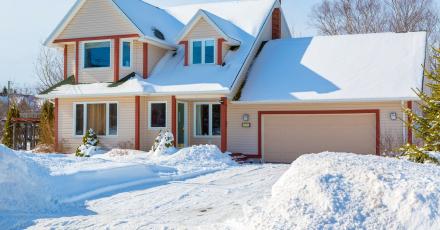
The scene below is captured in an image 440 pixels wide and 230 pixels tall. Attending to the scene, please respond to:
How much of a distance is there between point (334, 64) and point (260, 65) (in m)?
3.25

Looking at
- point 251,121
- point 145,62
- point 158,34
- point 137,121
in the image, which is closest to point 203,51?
point 145,62

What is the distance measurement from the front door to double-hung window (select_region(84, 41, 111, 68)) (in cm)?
388

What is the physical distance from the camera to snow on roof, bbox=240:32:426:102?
62.8 feet

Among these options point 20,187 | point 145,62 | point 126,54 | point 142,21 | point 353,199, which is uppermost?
point 142,21

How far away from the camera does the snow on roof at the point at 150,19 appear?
22.6 meters

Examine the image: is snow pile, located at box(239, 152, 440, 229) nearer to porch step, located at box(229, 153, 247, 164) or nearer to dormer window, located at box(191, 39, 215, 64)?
porch step, located at box(229, 153, 247, 164)

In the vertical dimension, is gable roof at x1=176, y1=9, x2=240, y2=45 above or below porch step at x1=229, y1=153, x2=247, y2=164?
above

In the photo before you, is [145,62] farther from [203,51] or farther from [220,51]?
[220,51]

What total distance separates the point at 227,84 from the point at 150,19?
657 cm

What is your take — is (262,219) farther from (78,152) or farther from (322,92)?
(78,152)

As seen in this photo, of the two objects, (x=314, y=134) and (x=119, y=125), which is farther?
(x=119, y=125)

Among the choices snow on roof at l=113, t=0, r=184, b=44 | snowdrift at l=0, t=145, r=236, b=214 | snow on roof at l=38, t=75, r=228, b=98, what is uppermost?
snow on roof at l=113, t=0, r=184, b=44

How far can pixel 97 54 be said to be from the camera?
22984mm

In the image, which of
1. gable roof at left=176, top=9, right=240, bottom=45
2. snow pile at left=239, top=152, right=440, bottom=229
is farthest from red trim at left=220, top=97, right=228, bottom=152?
snow pile at left=239, top=152, right=440, bottom=229
